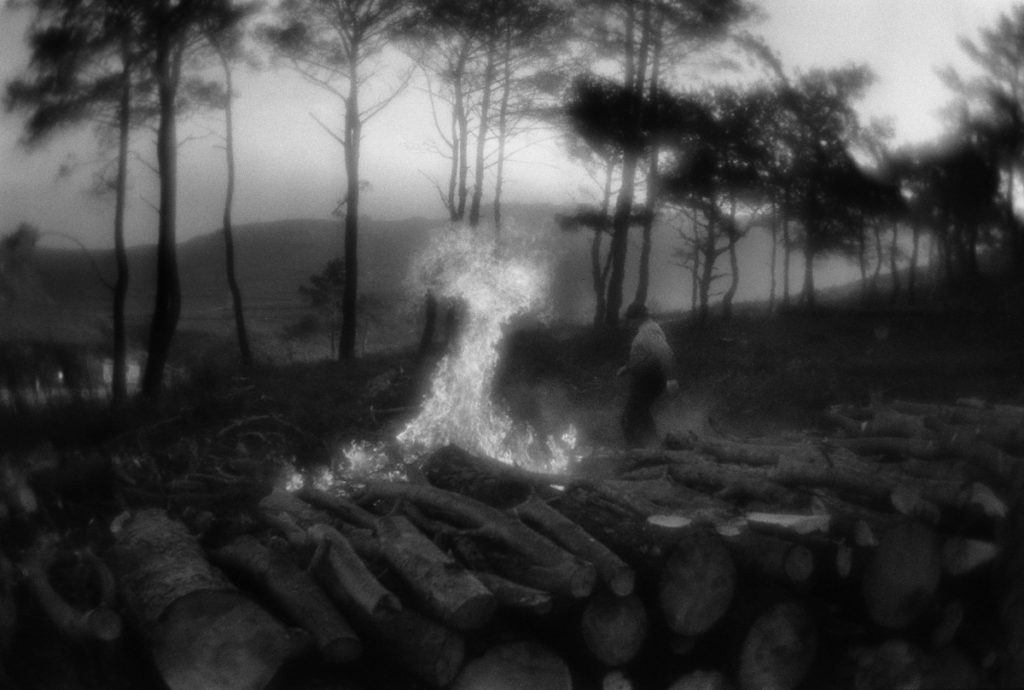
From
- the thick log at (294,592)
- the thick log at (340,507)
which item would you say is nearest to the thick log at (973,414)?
the thick log at (340,507)

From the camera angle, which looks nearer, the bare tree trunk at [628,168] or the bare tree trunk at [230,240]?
the bare tree trunk at [230,240]

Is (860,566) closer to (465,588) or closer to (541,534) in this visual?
(541,534)

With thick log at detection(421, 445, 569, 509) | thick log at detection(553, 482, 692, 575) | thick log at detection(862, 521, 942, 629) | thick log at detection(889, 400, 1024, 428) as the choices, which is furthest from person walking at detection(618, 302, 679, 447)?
thick log at detection(862, 521, 942, 629)

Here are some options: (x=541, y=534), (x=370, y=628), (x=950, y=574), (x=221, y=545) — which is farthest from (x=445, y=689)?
(x=950, y=574)

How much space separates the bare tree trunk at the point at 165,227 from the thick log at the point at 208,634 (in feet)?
29.1

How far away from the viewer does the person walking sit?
8453mm

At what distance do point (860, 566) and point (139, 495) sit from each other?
13.6 ft

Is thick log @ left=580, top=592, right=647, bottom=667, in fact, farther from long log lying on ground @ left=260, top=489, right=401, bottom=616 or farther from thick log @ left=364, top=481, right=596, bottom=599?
long log lying on ground @ left=260, top=489, right=401, bottom=616

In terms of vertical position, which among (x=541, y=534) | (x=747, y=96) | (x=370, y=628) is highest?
(x=747, y=96)

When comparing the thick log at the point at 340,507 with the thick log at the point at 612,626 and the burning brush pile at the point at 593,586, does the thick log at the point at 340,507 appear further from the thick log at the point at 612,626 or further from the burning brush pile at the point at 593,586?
the thick log at the point at 612,626

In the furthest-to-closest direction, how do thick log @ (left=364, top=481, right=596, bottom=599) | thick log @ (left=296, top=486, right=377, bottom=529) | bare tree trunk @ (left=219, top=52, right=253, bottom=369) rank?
bare tree trunk @ (left=219, top=52, right=253, bottom=369) → thick log @ (left=296, top=486, right=377, bottom=529) → thick log @ (left=364, top=481, right=596, bottom=599)

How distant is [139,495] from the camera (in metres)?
5.42

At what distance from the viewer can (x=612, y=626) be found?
3508 mm

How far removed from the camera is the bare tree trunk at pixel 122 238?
12391mm
